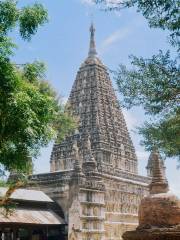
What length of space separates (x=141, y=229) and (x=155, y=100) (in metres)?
4.23

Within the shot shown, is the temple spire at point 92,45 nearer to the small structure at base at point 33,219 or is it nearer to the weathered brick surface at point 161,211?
the small structure at base at point 33,219

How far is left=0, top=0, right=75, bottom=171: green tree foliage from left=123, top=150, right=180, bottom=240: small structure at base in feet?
12.6

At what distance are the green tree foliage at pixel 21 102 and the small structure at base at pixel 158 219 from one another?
3.84m

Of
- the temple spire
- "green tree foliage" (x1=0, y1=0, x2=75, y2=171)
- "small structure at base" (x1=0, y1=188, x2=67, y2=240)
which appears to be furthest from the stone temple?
"green tree foliage" (x1=0, y1=0, x2=75, y2=171)

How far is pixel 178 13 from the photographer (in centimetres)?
988

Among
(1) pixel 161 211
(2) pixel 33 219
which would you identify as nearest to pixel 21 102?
(1) pixel 161 211

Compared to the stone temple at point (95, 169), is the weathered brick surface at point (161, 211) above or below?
below

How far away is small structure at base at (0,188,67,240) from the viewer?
31.5m

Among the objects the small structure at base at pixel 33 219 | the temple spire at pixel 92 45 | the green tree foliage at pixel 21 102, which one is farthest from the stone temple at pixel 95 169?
the green tree foliage at pixel 21 102

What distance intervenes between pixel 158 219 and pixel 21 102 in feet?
16.4

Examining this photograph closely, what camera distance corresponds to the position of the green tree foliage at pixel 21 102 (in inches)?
470

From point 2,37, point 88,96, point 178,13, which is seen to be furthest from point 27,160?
point 88,96

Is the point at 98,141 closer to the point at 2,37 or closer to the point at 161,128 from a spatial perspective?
the point at 161,128

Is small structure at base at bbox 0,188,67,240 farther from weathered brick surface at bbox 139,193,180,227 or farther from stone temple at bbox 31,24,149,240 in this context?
weathered brick surface at bbox 139,193,180,227
